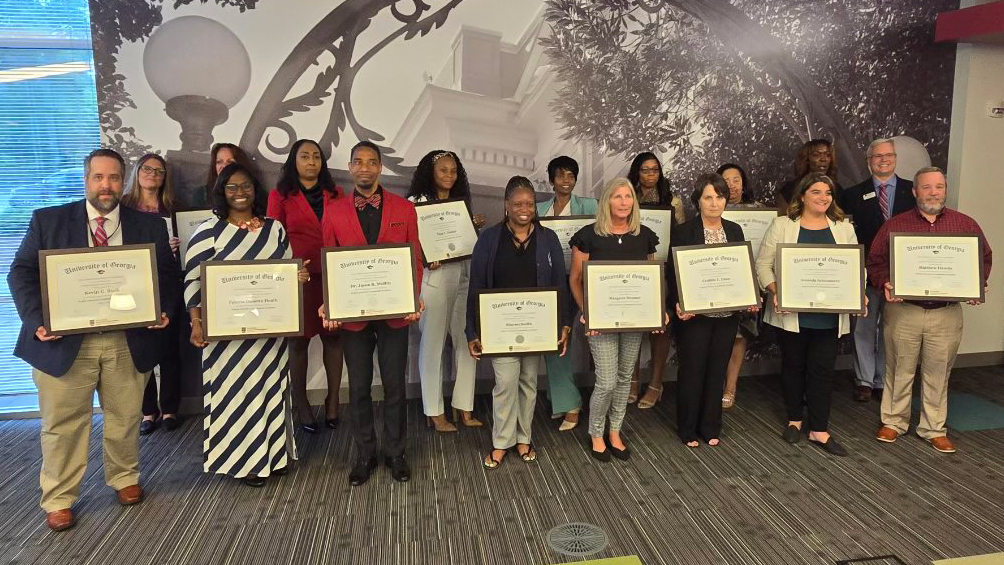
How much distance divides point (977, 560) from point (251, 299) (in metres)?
3.48

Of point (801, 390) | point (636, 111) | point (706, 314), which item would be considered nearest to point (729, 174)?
point (636, 111)

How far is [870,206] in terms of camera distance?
170 inches

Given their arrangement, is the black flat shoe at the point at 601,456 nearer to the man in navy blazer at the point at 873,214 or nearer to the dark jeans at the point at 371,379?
the dark jeans at the point at 371,379

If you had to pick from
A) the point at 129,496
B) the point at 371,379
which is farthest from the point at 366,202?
the point at 129,496

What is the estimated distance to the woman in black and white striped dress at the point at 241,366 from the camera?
3.03 metres

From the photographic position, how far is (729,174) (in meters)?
4.16

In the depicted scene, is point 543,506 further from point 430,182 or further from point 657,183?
point 657,183

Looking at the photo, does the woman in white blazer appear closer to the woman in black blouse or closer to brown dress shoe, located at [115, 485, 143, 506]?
the woman in black blouse

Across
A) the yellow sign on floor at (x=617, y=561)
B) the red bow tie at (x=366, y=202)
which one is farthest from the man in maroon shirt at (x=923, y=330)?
the red bow tie at (x=366, y=202)

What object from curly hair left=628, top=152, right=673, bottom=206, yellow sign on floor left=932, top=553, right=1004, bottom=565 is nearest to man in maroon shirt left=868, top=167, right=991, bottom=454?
yellow sign on floor left=932, top=553, right=1004, bottom=565

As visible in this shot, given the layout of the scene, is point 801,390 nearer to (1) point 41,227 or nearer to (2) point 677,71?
(2) point 677,71

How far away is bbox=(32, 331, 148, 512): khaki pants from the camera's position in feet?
9.43

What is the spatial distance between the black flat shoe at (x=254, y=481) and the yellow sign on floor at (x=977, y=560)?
3.23 meters

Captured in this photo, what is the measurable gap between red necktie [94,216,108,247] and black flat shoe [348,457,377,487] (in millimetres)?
1691
